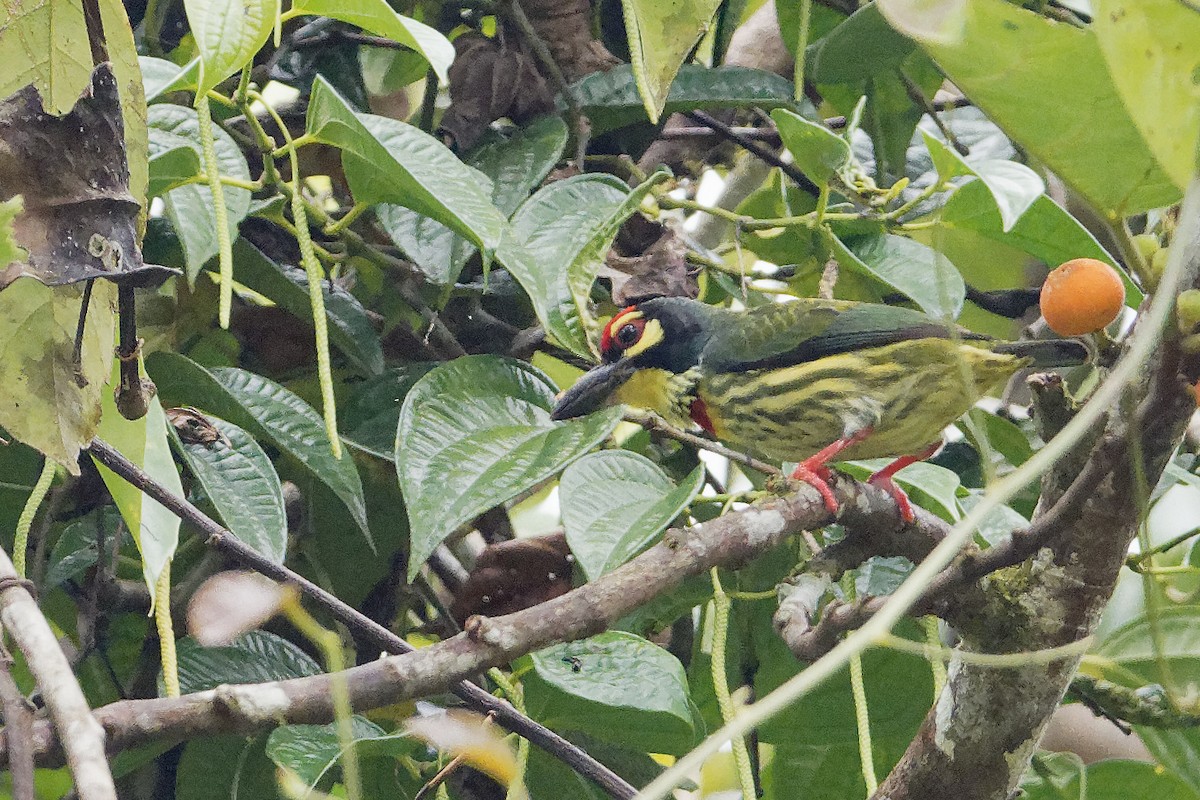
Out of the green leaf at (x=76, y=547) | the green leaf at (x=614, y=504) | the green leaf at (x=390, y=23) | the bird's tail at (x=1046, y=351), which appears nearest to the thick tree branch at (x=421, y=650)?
the green leaf at (x=614, y=504)

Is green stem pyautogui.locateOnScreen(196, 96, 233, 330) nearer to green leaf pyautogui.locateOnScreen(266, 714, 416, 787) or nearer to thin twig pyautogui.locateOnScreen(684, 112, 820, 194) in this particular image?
green leaf pyautogui.locateOnScreen(266, 714, 416, 787)

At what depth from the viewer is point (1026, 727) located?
1.26m

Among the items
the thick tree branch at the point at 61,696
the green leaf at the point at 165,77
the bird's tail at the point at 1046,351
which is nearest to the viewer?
the thick tree branch at the point at 61,696

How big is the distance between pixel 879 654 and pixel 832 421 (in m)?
0.58

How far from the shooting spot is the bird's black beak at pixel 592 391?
1.63m

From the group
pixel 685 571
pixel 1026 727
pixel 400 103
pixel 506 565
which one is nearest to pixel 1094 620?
pixel 1026 727

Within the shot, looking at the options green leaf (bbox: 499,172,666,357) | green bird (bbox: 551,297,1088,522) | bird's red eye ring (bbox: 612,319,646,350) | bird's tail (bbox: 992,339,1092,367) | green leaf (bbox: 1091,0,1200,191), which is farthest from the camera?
bird's red eye ring (bbox: 612,319,646,350)

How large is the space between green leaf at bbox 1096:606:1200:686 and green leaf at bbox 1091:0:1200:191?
870 mm

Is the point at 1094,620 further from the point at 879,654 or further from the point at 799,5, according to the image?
the point at 799,5

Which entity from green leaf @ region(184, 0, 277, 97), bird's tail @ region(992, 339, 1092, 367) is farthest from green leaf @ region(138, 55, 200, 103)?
bird's tail @ region(992, 339, 1092, 367)

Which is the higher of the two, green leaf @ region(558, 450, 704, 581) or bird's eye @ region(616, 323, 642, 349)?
green leaf @ region(558, 450, 704, 581)

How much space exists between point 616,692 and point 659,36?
62cm

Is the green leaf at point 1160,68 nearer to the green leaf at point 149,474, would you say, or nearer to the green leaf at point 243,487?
the green leaf at point 149,474

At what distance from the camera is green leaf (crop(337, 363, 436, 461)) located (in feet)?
5.08
